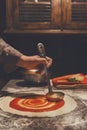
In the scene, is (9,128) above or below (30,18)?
below

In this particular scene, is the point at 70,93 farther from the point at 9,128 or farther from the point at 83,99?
the point at 9,128

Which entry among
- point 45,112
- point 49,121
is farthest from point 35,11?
point 49,121

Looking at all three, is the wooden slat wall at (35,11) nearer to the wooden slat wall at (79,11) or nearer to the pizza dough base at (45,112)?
the wooden slat wall at (79,11)

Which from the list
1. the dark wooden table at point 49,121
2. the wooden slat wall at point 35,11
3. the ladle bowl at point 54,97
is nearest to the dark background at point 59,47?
the wooden slat wall at point 35,11

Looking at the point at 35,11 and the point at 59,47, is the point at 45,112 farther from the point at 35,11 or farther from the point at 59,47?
the point at 59,47

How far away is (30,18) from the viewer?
451 cm

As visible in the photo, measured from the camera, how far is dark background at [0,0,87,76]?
495 centimetres

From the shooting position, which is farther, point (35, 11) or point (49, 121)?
point (35, 11)

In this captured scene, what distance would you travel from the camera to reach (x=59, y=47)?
16.5 ft

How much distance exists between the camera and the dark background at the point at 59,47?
4.95 m

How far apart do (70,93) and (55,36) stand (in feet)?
6.46

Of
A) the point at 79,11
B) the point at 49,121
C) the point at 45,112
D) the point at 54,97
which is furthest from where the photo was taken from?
the point at 79,11

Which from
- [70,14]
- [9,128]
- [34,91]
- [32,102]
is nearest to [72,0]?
[70,14]

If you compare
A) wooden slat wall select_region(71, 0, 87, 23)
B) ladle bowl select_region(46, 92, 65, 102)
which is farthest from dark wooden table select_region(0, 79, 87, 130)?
wooden slat wall select_region(71, 0, 87, 23)
